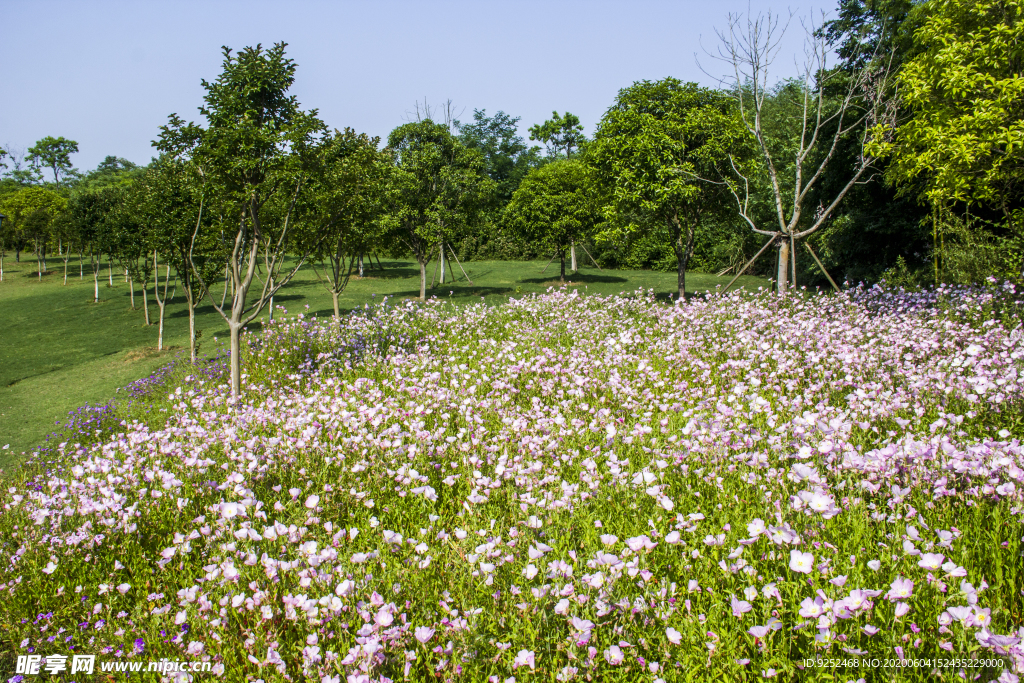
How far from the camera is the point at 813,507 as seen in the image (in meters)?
3.03

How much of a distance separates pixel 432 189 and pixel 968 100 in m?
19.6

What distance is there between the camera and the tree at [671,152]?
19.9m

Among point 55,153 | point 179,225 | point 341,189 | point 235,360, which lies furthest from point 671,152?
point 55,153

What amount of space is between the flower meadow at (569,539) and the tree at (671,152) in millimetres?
13456

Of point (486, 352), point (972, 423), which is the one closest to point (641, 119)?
point (486, 352)

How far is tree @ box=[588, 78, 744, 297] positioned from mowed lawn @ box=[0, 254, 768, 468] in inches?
201

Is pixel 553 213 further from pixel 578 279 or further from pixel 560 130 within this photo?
pixel 560 130

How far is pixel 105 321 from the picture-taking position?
2728cm

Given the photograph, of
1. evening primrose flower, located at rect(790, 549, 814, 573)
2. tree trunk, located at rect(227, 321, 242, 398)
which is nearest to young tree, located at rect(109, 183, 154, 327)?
tree trunk, located at rect(227, 321, 242, 398)

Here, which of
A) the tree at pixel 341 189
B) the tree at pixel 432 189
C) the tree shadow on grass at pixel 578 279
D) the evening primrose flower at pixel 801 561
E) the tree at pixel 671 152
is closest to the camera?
the evening primrose flower at pixel 801 561

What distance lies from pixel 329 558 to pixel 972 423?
6.06m

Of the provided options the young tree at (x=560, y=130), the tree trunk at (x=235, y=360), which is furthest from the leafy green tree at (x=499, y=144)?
the tree trunk at (x=235, y=360)

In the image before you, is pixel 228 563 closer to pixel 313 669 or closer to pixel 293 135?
pixel 313 669

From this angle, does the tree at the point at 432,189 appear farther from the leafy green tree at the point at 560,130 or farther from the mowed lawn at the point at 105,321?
the leafy green tree at the point at 560,130
